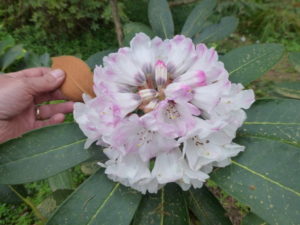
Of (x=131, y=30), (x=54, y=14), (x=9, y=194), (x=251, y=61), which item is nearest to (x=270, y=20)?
(x=54, y=14)

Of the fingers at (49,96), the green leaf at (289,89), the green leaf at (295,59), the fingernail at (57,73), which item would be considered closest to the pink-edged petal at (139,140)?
the fingernail at (57,73)

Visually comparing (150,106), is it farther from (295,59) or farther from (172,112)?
(295,59)

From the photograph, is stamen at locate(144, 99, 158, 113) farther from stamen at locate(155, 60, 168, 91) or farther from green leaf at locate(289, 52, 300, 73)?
green leaf at locate(289, 52, 300, 73)

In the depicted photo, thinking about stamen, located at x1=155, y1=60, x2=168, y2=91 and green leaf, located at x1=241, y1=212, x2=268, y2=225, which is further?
green leaf, located at x1=241, y1=212, x2=268, y2=225

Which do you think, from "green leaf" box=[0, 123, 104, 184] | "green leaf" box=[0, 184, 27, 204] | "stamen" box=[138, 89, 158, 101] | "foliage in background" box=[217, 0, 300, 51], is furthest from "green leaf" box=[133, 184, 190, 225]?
"foliage in background" box=[217, 0, 300, 51]

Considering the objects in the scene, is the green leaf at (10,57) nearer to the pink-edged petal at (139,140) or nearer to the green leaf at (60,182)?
the green leaf at (60,182)

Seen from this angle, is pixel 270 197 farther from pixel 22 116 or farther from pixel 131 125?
pixel 22 116

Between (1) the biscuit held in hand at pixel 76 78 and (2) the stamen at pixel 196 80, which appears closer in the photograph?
(2) the stamen at pixel 196 80
